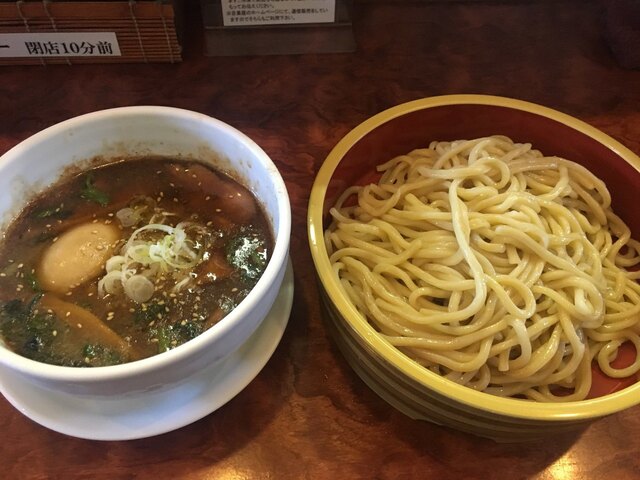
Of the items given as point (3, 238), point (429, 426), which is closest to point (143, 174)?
point (3, 238)

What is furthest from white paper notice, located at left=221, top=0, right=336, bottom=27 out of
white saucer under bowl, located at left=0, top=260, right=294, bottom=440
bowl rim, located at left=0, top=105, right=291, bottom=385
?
white saucer under bowl, located at left=0, top=260, right=294, bottom=440

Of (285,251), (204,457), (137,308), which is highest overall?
(285,251)

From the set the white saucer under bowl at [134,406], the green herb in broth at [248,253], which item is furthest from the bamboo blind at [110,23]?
the white saucer under bowl at [134,406]

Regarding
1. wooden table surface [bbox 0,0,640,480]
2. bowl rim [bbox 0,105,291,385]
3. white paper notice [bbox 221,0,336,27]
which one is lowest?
wooden table surface [bbox 0,0,640,480]

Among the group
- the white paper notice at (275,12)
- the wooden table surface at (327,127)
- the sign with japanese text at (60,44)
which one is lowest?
the wooden table surface at (327,127)

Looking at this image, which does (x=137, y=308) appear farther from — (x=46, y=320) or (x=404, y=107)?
(x=404, y=107)

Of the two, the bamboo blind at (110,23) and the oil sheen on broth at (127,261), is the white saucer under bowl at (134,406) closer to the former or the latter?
the oil sheen on broth at (127,261)

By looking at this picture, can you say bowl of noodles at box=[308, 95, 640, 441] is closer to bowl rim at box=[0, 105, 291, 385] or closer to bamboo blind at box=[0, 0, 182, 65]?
bowl rim at box=[0, 105, 291, 385]
